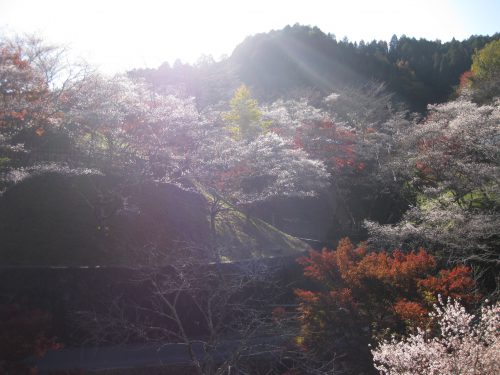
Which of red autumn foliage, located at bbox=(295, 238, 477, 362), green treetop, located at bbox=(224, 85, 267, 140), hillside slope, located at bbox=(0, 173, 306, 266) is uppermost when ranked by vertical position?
green treetop, located at bbox=(224, 85, 267, 140)

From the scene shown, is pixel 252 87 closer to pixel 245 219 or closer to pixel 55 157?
pixel 245 219

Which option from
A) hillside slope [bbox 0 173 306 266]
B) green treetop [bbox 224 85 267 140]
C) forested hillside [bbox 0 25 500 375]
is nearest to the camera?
forested hillside [bbox 0 25 500 375]

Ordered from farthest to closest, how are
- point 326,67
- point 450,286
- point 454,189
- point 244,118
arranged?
1. point 326,67
2. point 244,118
3. point 454,189
4. point 450,286

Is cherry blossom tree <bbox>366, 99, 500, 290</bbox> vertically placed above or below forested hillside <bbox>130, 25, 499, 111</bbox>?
below

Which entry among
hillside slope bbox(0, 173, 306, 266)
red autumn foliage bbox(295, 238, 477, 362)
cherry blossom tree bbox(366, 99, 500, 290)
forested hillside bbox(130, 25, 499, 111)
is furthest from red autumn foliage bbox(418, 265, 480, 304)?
forested hillside bbox(130, 25, 499, 111)

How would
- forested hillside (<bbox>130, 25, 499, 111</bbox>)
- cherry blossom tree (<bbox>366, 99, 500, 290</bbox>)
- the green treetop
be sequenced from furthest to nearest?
forested hillside (<bbox>130, 25, 499, 111</bbox>) < the green treetop < cherry blossom tree (<bbox>366, 99, 500, 290</bbox>)

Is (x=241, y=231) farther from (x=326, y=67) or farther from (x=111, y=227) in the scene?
(x=326, y=67)

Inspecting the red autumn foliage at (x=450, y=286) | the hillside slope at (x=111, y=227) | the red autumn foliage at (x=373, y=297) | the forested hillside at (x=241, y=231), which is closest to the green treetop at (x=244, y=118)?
the forested hillside at (x=241, y=231)

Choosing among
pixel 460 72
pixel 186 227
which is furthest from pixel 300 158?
pixel 460 72

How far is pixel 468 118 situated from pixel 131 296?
15.3 metres

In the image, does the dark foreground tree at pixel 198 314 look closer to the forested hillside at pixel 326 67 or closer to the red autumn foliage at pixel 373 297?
the red autumn foliage at pixel 373 297

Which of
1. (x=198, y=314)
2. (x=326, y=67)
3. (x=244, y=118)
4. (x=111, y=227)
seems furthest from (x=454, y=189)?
(x=326, y=67)

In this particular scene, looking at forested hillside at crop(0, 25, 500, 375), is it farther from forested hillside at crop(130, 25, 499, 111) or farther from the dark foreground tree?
forested hillside at crop(130, 25, 499, 111)

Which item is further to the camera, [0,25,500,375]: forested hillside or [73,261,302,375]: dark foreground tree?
[73,261,302,375]: dark foreground tree
